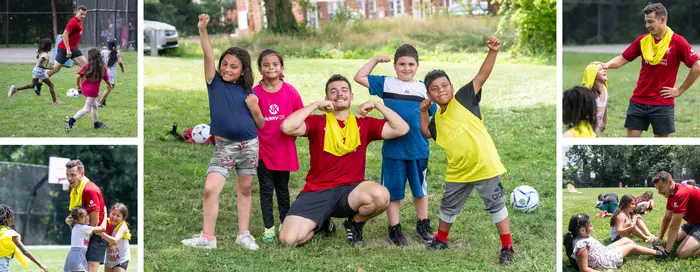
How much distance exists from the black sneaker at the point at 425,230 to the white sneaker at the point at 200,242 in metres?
1.40

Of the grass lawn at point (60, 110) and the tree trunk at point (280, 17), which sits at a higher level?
the tree trunk at point (280, 17)

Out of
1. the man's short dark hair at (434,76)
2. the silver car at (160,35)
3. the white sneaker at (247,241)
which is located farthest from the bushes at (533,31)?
the white sneaker at (247,241)

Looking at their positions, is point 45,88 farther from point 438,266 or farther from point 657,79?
point 657,79

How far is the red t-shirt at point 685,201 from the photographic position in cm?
625

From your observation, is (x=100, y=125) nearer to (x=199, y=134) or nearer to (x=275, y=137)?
(x=199, y=134)

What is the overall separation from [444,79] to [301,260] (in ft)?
4.80

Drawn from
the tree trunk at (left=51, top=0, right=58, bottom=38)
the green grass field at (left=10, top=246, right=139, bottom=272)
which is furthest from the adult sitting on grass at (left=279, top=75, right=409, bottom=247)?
the tree trunk at (left=51, top=0, right=58, bottom=38)

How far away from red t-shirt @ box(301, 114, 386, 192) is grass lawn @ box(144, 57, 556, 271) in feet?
1.35

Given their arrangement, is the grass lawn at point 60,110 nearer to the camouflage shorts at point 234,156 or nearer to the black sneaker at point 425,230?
the camouflage shorts at point 234,156

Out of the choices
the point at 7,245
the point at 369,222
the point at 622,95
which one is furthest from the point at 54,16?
the point at 369,222

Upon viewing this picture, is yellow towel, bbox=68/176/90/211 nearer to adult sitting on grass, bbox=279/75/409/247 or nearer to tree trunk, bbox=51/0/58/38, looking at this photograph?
adult sitting on grass, bbox=279/75/409/247

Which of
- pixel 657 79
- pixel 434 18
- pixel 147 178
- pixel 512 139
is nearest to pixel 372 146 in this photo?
pixel 512 139

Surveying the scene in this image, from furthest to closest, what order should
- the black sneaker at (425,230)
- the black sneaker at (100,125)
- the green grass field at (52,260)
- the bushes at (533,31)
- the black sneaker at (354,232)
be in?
the bushes at (533,31) < the green grass field at (52,260) < the black sneaker at (100,125) < the black sneaker at (425,230) < the black sneaker at (354,232)

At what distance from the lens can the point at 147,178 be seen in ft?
24.6
